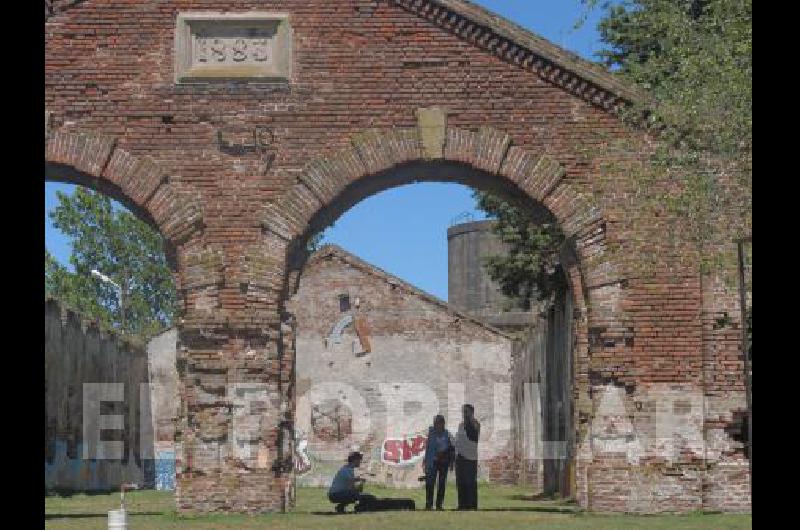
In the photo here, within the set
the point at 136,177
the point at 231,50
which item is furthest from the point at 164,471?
the point at 231,50

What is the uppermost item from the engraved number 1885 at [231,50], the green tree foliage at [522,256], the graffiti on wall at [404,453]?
the engraved number 1885 at [231,50]

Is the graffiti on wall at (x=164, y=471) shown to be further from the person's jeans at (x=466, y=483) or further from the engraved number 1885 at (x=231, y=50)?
the engraved number 1885 at (x=231, y=50)

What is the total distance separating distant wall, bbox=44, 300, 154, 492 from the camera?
91.3ft

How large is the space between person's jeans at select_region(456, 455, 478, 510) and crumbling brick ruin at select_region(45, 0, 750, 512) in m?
2.62

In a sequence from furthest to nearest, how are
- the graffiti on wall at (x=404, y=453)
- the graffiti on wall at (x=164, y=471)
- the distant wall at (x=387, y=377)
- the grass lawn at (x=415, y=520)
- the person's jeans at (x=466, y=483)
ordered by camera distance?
1. the distant wall at (x=387, y=377)
2. the graffiti on wall at (x=404, y=453)
3. the graffiti on wall at (x=164, y=471)
4. the person's jeans at (x=466, y=483)
5. the grass lawn at (x=415, y=520)

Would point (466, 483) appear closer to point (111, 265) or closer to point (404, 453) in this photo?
point (404, 453)

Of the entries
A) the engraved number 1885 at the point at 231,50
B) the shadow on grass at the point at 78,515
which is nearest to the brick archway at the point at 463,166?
the engraved number 1885 at the point at 231,50

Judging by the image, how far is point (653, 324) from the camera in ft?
59.6

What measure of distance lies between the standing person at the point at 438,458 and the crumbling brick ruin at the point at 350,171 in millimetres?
2995

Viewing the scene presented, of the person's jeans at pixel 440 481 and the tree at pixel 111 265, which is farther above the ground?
the tree at pixel 111 265

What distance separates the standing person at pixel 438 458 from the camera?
20.9 meters

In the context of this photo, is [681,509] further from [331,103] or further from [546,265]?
[546,265]
